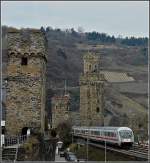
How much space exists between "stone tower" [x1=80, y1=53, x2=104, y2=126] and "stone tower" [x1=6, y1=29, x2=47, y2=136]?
3580 cm

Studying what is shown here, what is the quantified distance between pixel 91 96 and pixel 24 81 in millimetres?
39077

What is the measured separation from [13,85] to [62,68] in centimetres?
9631

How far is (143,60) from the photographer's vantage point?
15625 centimetres

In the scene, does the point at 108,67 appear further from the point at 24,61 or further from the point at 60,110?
the point at 24,61

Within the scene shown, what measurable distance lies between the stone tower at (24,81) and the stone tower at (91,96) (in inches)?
1410

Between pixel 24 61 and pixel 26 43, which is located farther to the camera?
pixel 24 61

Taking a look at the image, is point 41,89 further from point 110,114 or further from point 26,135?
point 110,114

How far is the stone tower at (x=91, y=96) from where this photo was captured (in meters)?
56.7

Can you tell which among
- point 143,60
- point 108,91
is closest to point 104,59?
point 143,60

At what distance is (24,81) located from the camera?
65.2ft

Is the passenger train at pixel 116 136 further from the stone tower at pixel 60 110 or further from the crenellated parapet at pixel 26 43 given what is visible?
the crenellated parapet at pixel 26 43

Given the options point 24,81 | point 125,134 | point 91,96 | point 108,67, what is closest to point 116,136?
point 125,134

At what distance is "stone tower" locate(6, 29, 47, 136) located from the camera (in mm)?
19469

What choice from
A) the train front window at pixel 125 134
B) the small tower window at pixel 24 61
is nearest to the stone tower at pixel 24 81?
the small tower window at pixel 24 61
